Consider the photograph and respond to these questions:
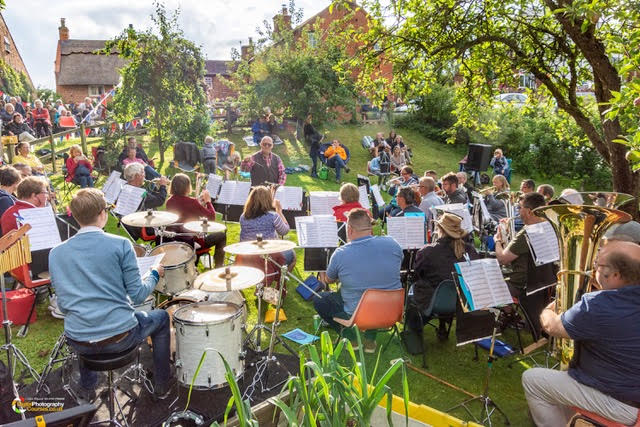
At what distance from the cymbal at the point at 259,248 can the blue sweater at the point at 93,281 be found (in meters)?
A: 1.09

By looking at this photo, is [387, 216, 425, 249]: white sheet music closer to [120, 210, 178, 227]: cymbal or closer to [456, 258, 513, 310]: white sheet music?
[456, 258, 513, 310]: white sheet music

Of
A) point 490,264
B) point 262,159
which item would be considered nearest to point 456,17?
point 262,159

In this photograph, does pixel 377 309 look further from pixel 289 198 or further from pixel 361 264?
pixel 289 198

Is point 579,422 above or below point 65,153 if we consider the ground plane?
below

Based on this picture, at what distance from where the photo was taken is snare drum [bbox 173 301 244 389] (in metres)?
3.98

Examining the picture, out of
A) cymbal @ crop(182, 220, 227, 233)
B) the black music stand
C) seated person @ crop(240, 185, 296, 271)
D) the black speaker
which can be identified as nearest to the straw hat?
the black music stand

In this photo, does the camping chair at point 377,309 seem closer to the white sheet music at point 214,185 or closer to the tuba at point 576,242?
the tuba at point 576,242

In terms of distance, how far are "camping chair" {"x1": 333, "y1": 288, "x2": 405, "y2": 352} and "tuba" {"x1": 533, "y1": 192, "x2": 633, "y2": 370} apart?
137cm

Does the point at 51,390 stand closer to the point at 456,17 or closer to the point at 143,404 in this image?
the point at 143,404

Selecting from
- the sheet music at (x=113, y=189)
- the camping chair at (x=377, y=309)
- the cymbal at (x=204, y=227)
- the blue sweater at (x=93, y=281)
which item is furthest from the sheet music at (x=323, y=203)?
the blue sweater at (x=93, y=281)

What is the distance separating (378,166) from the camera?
634 inches

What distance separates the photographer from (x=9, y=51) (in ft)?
103

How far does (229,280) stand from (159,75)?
37.0 ft

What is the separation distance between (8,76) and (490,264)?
29.3m
